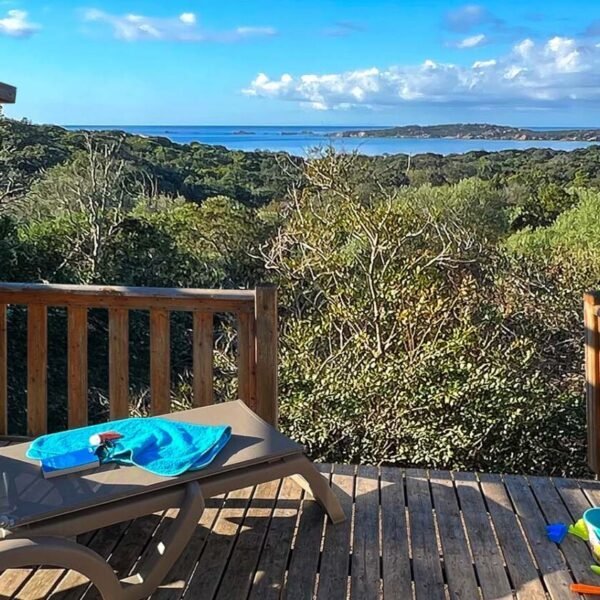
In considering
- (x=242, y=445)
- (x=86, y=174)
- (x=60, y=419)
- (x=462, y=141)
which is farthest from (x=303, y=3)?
(x=242, y=445)

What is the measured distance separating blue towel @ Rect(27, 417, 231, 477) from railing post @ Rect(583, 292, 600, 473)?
157 centimetres

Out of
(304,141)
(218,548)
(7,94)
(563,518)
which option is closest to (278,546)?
(218,548)

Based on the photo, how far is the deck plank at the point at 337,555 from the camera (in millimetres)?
2119

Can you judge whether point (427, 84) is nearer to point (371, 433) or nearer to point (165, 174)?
point (165, 174)

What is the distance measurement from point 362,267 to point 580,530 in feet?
13.8

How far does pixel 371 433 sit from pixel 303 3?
9202 millimetres

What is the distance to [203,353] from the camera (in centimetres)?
295

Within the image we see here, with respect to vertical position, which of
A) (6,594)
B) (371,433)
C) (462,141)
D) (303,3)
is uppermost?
(303,3)

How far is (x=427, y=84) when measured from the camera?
12633 mm

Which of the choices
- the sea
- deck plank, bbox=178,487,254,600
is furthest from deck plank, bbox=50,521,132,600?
the sea

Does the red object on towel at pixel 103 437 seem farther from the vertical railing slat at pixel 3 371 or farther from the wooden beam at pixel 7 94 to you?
the wooden beam at pixel 7 94

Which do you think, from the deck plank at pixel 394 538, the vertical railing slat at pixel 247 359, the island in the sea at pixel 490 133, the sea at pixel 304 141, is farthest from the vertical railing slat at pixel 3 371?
the island in the sea at pixel 490 133

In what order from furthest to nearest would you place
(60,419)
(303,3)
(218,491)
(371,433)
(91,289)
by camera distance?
(303,3), (60,419), (371,433), (91,289), (218,491)

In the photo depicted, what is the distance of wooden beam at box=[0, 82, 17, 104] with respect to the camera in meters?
2.50
